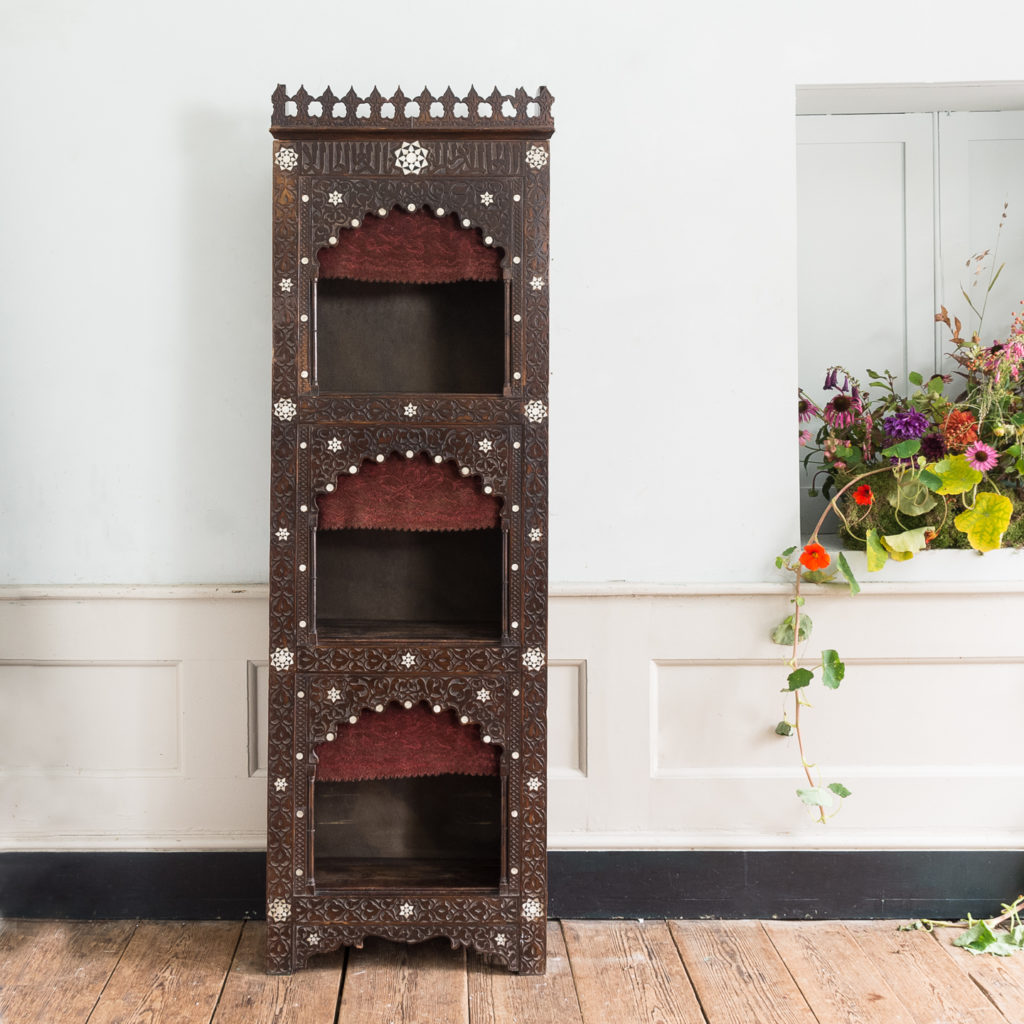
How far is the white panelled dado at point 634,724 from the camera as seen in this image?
7.12ft

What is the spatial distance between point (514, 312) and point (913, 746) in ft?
4.91

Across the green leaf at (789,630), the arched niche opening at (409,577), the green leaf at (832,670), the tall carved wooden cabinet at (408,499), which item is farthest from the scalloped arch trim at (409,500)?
the green leaf at (832,670)

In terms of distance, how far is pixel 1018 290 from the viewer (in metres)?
2.42

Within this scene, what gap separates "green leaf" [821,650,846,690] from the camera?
Answer: 2.07m

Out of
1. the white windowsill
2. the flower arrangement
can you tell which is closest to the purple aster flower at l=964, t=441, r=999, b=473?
the flower arrangement

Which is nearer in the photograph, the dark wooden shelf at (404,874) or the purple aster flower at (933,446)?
the dark wooden shelf at (404,874)

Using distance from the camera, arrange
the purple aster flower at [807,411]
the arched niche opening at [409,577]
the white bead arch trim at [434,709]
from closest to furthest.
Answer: the white bead arch trim at [434,709], the arched niche opening at [409,577], the purple aster flower at [807,411]

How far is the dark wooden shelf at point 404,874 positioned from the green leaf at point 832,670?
0.91 m

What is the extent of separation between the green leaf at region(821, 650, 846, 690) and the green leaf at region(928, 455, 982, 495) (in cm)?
47

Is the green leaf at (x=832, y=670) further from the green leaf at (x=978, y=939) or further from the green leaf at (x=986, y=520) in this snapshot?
the green leaf at (x=978, y=939)

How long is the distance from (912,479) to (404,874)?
1542 mm

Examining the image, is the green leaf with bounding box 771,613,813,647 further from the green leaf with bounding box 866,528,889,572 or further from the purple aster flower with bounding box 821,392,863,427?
the purple aster flower with bounding box 821,392,863,427

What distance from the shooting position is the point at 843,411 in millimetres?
2201

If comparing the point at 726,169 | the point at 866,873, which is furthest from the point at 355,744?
the point at 726,169
